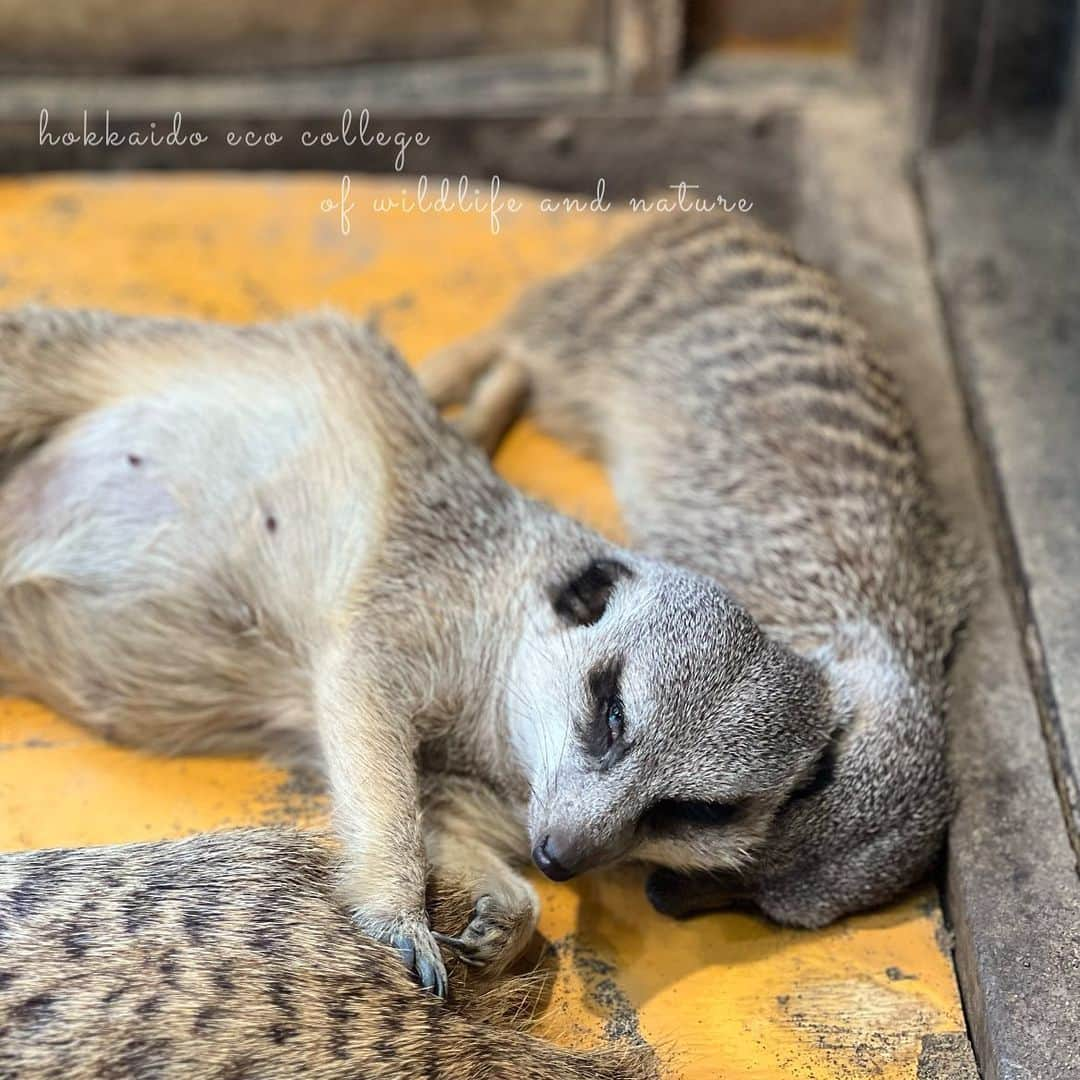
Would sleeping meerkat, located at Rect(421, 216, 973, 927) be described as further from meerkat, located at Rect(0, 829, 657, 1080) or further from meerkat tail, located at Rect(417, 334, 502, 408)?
meerkat, located at Rect(0, 829, 657, 1080)

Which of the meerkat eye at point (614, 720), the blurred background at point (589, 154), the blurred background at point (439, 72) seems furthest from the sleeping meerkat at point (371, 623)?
the blurred background at point (439, 72)

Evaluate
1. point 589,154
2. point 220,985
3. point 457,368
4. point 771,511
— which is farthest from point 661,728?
point 589,154

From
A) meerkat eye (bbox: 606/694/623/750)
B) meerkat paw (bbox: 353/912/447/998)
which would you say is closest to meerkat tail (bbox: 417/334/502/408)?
meerkat eye (bbox: 606/694/623/750)

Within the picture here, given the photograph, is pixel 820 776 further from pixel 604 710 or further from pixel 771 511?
pixel 771 511

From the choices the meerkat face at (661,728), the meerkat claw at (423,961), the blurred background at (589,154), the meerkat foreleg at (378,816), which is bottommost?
the meerkat claw at (423,961)

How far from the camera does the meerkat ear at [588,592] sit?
2166 mm

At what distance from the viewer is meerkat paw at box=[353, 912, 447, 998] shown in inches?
71.7

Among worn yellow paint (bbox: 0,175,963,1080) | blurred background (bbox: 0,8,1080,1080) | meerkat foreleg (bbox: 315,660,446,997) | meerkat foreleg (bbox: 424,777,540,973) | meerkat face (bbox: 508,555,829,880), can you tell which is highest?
blurred background (bbox: 0,8,1080,1080)

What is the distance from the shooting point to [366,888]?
1899 mm

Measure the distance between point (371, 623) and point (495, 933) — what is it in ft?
1.75

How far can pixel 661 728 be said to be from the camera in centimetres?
194

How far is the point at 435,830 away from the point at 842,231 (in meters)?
2.09

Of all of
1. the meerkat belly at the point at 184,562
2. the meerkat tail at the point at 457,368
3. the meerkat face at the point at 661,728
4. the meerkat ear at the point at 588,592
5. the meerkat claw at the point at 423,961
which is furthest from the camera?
the meerkat tail at the point at 457,368

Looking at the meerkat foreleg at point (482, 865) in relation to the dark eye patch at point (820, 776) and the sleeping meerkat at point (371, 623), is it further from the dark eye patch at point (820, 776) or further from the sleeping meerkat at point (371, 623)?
the dark eye patch at point (820, 776)
